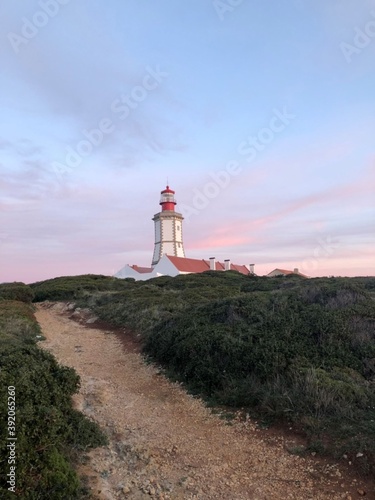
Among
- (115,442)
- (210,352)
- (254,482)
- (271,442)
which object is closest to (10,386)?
(115,442)

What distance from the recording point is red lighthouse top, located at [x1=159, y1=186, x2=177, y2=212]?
46969 mm

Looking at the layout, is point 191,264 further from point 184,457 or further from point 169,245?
point 184,457

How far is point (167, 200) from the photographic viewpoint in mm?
47250

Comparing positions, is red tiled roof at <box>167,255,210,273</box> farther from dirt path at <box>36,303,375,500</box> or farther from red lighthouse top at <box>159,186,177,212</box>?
dirt path at <box>36,303,375,500</box>

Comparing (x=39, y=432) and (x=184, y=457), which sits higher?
(x=39, y=432)

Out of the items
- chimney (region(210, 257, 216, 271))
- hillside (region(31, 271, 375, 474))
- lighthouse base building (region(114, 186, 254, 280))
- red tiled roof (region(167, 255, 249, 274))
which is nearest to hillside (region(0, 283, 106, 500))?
hillside (region(31, 271, 375, 474))

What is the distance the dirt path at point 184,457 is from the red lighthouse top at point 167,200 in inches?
1600

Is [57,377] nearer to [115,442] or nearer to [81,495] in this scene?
[115,442]

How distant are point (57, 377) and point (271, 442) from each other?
314 centimetres

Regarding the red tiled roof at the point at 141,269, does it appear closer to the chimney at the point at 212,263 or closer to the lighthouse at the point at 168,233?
the lighthouse at the point at 168,233

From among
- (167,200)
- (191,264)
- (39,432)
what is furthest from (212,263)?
(39,432)

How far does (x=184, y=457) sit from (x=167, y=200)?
43.9m

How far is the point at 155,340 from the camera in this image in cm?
948

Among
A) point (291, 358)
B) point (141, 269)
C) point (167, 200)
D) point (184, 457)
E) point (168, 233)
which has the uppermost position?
point (167, 200)
